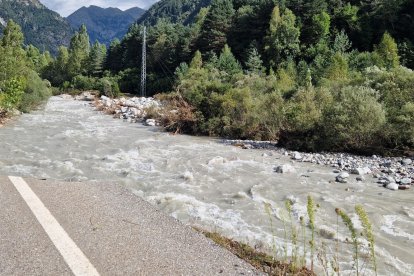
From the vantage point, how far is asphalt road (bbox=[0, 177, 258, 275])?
13.6 feet

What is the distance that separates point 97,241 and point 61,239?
0.43 m

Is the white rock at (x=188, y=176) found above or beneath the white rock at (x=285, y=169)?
beneath

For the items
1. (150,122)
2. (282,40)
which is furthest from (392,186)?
(282,40)

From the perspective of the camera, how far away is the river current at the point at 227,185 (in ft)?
20.9

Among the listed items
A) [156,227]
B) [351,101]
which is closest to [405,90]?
[351,101]

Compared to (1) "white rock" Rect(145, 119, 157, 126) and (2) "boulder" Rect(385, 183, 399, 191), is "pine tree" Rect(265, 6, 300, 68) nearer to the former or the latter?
(1) "white rock" Rect(145, 119, 157, 126)

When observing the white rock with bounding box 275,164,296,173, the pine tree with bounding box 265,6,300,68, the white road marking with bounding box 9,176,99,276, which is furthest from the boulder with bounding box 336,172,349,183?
the pine tree with bounding box 265,6,300,68

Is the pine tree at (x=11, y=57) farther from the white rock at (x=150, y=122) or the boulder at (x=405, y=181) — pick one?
the boulder at (x=405, y=181)

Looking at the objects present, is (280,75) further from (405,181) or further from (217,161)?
(405,181)

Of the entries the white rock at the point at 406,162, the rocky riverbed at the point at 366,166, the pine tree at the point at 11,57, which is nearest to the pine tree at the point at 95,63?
the pine tree at the point at 11,57

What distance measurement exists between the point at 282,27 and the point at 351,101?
39.4 metres

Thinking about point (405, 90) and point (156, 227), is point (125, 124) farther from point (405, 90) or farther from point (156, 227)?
point (156, 227)

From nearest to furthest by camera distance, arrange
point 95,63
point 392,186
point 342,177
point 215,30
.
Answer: point 392,186 → point 342,177 → point 215,30 → point 95,63

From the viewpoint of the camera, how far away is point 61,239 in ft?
15.5
